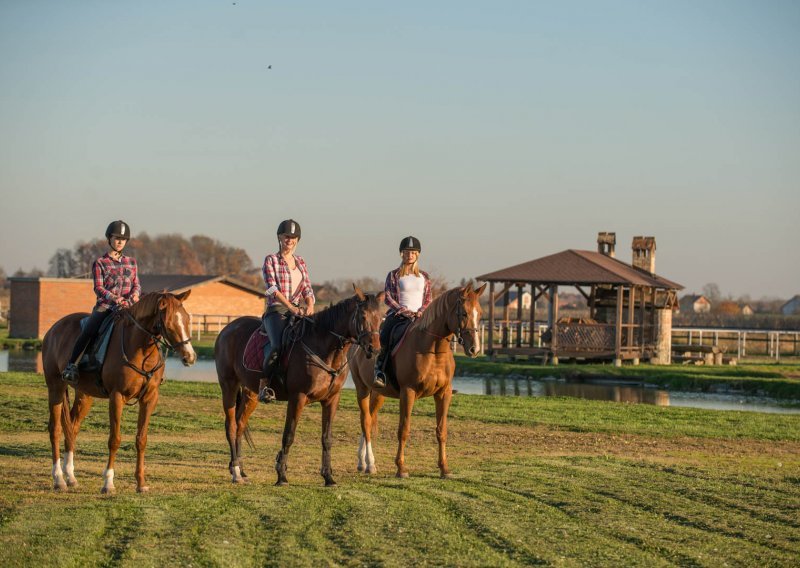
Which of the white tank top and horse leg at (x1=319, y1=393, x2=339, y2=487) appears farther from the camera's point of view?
the white tank top

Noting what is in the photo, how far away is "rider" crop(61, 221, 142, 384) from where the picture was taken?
11539 mm

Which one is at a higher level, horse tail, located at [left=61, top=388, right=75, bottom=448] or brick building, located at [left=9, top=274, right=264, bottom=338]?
brick building, located at [left=9, top=274, right=264, bottom=338]

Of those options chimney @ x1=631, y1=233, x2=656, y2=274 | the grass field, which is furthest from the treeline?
the grass field

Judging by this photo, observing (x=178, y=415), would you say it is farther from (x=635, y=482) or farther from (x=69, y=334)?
(x=635, y=482)

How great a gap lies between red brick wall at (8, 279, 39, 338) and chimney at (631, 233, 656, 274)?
34.0 metres

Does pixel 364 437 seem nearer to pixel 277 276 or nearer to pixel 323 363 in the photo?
pixel 323 363

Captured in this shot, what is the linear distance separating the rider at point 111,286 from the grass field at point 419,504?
1588 mm

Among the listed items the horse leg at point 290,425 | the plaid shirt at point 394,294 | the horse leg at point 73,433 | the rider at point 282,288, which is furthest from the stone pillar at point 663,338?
the horse leg at point 73,433

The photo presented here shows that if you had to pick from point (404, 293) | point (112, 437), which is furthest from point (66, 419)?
point (404, 293)

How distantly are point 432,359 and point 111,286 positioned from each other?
3791 mm

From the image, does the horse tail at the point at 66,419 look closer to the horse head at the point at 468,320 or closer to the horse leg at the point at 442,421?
the horse leg at the point at 442,421

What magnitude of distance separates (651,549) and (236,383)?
5.64 metres

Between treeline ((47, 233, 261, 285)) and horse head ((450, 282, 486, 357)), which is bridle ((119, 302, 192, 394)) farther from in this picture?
treeline ((47, 233, 261, 285))

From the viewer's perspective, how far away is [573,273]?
1705 inches
